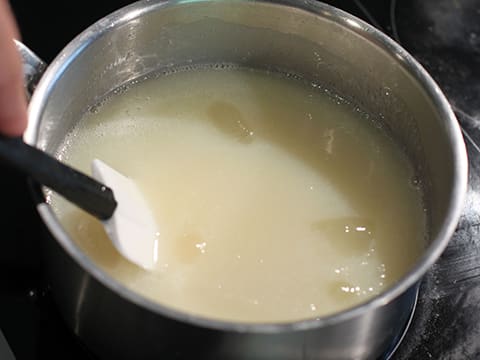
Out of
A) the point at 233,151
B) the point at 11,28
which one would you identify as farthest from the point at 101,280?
the point at 233,151

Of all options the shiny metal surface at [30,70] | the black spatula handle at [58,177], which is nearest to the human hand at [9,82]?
the black spatula handle at [58,177]

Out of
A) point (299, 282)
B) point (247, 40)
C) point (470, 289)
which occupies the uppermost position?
point (247, 40)

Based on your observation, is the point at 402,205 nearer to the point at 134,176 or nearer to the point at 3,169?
the point at 134,176

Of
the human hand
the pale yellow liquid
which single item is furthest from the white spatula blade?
the human hand

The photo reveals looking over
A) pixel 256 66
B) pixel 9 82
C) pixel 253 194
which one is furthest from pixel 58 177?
pixel 256 66

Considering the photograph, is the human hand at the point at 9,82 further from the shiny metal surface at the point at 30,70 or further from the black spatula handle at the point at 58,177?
the shiny metal surface at the point at 30,70

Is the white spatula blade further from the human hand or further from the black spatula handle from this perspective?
the human hand
